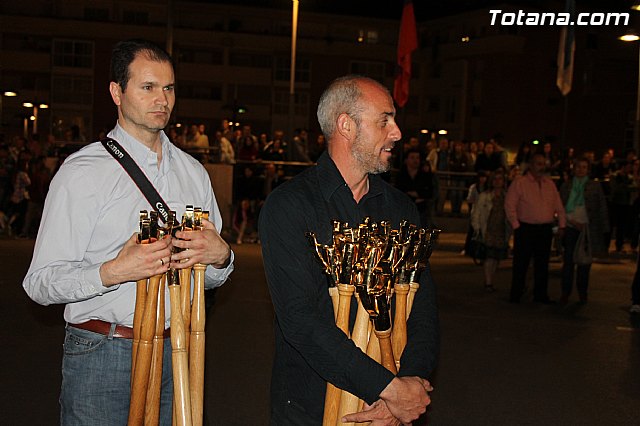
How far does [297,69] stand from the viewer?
6038 cm

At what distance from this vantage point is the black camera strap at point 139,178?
12.6ft

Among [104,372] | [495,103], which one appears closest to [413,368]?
[104,372]

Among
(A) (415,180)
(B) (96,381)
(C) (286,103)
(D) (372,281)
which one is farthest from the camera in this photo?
(C) (286,103)

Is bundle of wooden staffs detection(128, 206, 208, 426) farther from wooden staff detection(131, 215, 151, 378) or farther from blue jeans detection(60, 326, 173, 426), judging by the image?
blue jeans detection(60, 326, 173, 426)

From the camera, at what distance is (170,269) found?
345cm

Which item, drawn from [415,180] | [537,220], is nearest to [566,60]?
[415,180]

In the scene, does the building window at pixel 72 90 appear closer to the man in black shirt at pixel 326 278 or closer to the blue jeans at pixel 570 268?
the blue jeans at pixel 570 268

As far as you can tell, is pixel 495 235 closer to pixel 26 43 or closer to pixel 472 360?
pixel 472 360

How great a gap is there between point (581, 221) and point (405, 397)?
11521 mm

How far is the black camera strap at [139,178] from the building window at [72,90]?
56.4 meters

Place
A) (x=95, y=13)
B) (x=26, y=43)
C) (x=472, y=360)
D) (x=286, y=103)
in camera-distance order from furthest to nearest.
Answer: (x=286, y=103) < (x=95, y=13) < (x=26, y=43) < (x=472, y=360)

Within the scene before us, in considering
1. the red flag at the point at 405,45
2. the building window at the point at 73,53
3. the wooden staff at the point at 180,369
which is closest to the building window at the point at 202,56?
the building window at the point at 73,53

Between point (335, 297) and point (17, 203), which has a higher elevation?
point (335, 297)

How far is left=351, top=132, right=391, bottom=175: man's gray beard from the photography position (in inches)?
151
